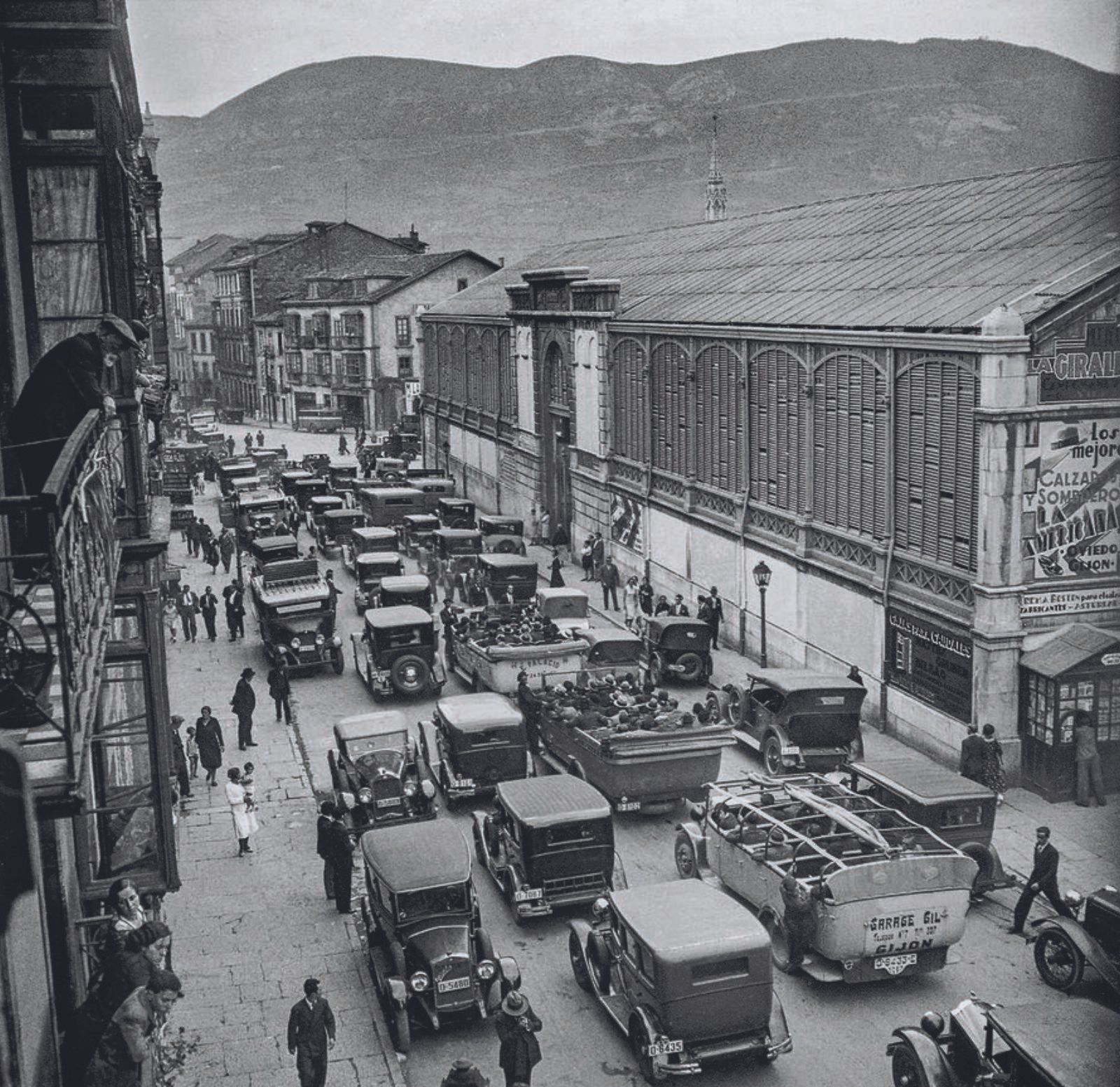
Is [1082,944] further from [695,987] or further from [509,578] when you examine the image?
[509,578]

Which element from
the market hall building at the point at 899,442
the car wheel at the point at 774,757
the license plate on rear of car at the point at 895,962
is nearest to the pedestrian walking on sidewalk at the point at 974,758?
the market hall building at the point at 899,442

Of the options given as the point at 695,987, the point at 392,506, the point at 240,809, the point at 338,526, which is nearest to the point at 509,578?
the point at 338,526

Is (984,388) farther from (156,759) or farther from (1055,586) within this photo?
(156,759)

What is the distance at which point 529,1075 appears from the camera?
1410 cm

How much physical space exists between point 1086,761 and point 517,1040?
1373cm

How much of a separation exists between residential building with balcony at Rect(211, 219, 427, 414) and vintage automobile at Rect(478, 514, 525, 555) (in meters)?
57.4

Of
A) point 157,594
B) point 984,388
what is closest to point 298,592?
point 984,388

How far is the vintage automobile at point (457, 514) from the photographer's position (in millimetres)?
51656

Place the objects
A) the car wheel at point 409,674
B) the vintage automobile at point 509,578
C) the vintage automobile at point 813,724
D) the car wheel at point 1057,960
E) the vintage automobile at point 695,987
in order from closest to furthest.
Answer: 1. the vintage automobile at point 695,987
2. the car wheel at point 1057,960
3. the vintage automobile at point 813,724
4. the car wheel at point 409,674
5. the vintage automobile at point 509,578

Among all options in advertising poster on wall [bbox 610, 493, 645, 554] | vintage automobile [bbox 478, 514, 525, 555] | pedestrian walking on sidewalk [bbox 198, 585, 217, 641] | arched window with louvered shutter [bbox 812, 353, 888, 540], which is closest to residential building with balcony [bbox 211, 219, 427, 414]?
vintage automobile [bbox 478, 514, 525, 555]

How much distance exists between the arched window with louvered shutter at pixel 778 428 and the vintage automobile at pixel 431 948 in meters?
17.6

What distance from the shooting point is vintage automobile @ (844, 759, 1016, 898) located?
19078 millimetres

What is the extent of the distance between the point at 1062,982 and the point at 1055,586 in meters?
9.87

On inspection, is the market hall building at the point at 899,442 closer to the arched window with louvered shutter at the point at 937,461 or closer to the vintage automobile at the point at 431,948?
the arched window with louvered shutter at the point at 937,461
